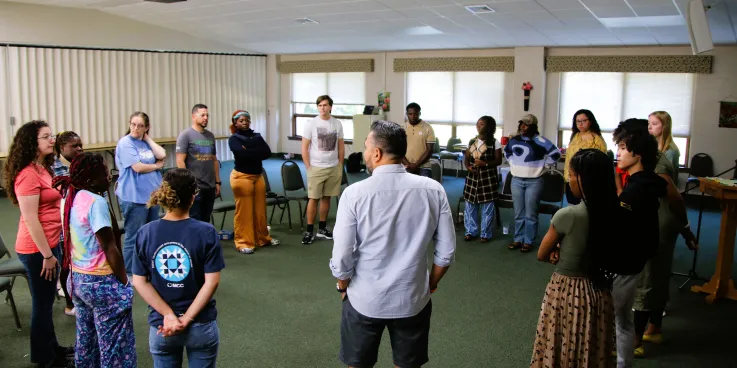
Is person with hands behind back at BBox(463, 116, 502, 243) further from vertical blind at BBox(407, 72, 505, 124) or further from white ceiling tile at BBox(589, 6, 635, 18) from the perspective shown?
vertical blind at BBox(407, 72, 505, 124)

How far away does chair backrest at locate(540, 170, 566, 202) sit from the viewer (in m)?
6.48

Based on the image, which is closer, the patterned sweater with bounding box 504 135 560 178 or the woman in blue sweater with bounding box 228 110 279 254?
the woman in blue sweater with bounding box 228 110 279 254

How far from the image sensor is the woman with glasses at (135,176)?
4879mm

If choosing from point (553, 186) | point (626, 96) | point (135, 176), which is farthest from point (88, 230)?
point (626, 96)

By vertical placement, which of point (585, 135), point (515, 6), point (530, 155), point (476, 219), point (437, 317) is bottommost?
point (437, 317)

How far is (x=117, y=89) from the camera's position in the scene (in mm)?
11109

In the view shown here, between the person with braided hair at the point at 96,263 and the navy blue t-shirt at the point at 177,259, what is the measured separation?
456mm

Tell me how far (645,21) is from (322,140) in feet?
14.4

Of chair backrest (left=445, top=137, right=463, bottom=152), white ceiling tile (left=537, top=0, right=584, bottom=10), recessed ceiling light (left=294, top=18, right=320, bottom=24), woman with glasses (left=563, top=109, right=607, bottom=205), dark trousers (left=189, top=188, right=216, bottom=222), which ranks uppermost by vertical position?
recessed ceiling light (left=294, top=18, right=320, bottom=24)

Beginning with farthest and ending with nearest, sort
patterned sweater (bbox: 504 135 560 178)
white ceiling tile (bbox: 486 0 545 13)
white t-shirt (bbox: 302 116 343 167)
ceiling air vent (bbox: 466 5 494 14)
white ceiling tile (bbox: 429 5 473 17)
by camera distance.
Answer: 1. white ceiling tile (bbox: 429 5 473 17)
2. ceiling air vent (bbox: 466 5 494 14)
3. white ceiling tile (bbox: 486 0 545 13)
4. white t-shirt (bbox: 302 116 343 167)
5. patterned sweater (bbox: 504 135 560 178)

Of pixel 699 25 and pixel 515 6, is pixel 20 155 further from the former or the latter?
pixel 515 6

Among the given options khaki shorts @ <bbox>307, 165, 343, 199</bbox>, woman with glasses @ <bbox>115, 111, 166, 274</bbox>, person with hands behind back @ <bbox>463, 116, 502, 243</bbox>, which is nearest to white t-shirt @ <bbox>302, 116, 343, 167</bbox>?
khaki shorts @ <bbox>307, 165, 343, 199</bbox>

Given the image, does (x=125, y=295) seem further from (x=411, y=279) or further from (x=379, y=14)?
(x=379, y=14)

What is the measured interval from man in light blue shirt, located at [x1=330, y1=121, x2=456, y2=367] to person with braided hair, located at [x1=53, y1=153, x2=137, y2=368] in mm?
1119
